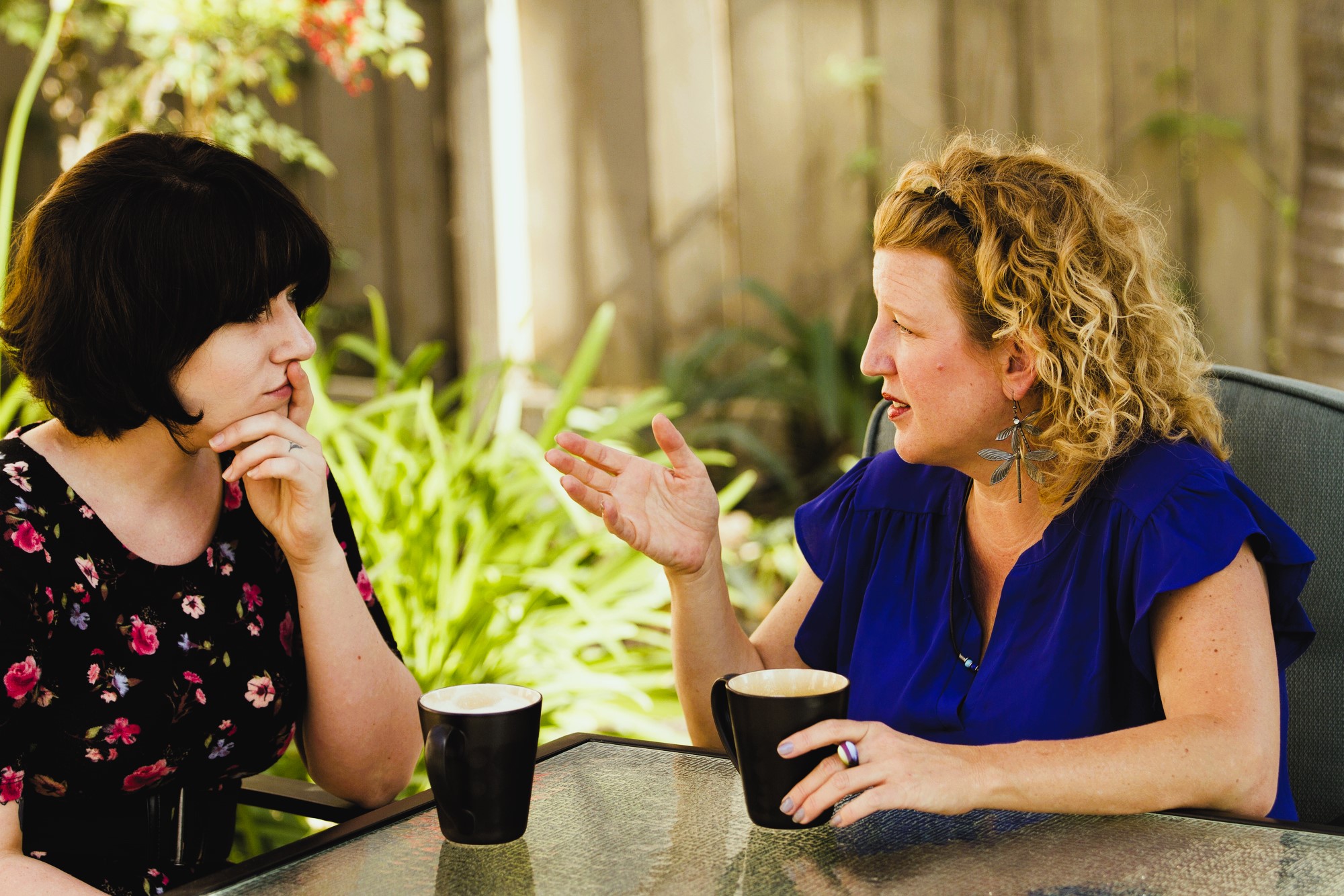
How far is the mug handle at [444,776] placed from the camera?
91cm

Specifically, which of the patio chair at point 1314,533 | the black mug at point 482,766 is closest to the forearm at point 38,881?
the black mug at point 482,766

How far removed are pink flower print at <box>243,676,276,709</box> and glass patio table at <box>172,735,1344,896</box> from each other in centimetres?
30

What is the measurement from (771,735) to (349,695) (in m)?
0.56

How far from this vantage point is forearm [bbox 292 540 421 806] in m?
1.26

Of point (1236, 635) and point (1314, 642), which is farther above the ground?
point (1236, 635)

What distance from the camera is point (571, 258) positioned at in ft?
13.1

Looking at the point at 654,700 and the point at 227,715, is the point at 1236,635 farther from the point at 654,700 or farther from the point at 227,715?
the point at 654,700

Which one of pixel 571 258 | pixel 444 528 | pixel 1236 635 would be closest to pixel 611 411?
pixel 444 528

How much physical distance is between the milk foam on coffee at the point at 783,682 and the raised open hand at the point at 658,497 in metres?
0.34

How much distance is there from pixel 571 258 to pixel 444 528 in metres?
1.79

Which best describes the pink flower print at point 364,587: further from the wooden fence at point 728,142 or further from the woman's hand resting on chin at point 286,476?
the wooden fence at point 728,142

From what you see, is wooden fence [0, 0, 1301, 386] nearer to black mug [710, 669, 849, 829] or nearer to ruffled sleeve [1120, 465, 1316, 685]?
ruffled sleeve [1120, 465, 1316, 685]

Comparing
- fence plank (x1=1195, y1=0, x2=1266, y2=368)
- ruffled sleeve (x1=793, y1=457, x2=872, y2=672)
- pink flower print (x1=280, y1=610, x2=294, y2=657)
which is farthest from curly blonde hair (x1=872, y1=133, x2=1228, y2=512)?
fence plank (x1=1195, y1=0, x2=1266, y2=368)

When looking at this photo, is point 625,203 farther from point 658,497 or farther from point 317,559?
point 317,559
